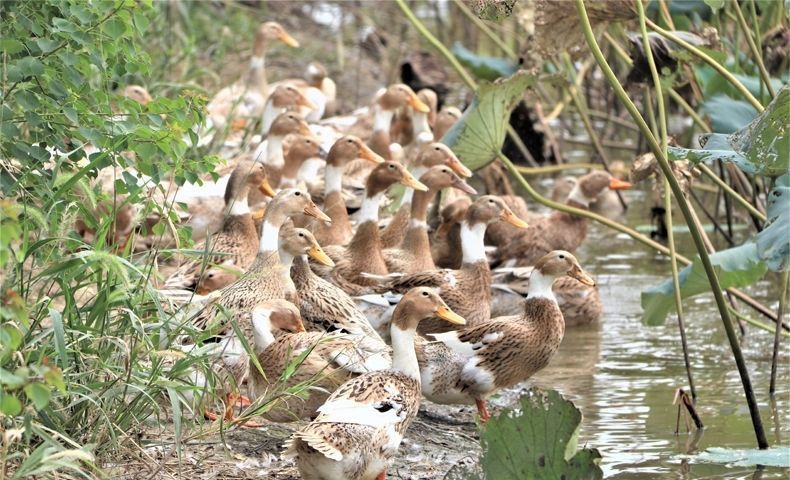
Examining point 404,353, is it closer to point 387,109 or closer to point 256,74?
point 387,109

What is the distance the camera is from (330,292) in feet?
21.1

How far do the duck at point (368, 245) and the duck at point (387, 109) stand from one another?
7.14 feet

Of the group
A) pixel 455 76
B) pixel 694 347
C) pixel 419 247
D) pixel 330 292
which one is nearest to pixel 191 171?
pixel 330 292

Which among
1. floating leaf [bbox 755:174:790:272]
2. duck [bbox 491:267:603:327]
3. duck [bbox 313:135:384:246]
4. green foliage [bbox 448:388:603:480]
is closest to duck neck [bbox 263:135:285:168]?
duck [bbox 313:135:384:246]

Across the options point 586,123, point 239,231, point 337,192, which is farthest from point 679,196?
point 586,123

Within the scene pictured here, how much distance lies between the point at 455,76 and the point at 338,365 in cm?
994

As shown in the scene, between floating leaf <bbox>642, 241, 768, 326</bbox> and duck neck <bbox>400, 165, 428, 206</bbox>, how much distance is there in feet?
6.38

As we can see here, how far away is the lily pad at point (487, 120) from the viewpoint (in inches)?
294

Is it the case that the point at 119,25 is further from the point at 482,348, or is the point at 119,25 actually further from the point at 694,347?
the point at 694,347

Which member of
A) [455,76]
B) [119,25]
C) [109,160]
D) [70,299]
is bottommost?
[455,76]

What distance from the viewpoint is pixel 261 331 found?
5492 millimetres

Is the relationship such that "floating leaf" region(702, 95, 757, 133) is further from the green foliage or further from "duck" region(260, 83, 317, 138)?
"duck" region(260, 83, 317, 138)

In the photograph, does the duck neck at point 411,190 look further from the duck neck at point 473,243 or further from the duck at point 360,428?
the duck at point 360,428

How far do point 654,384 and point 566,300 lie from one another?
1490mm
